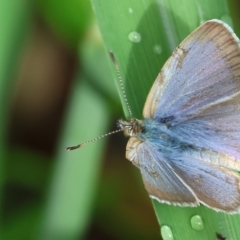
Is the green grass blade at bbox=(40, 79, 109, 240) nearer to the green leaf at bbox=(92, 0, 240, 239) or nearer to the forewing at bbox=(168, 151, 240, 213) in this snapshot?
the green leaf at bbox=(92, 0, 240, 239)

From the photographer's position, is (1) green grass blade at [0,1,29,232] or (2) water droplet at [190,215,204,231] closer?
(2) water droplet at [190,215,204,231]

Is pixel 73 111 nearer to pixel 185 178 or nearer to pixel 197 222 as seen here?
pixel 185 178

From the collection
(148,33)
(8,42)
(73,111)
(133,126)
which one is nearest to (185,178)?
(133,126)

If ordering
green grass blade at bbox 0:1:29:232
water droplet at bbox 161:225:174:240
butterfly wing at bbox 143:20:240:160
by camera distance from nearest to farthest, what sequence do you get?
butterfly wing at bbox 143:20:240:160 → water droplet at bbox 161:225:174:240 → green grass blade at bbox 0:1:29:232

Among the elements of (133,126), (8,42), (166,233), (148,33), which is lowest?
(166,233)

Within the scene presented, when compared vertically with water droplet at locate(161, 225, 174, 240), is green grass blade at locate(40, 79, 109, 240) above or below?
above

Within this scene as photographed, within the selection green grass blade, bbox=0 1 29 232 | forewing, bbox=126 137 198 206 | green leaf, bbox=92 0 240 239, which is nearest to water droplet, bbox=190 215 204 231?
green leaf, bbox=92 0 240 239

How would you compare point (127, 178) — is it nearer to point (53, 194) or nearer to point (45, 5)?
point (53, 194)
